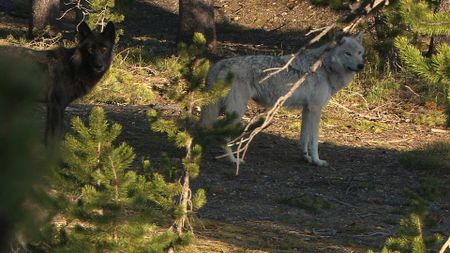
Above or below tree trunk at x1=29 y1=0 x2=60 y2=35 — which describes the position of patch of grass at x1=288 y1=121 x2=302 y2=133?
below

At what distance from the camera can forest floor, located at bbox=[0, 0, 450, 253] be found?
7289 mm

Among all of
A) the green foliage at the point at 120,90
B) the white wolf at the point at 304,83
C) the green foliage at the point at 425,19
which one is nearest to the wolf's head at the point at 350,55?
the white wolf at the point at 304,83

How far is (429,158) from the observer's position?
11328 millimetres

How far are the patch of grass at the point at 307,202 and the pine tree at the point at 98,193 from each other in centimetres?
430

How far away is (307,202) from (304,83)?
2733 millimetres

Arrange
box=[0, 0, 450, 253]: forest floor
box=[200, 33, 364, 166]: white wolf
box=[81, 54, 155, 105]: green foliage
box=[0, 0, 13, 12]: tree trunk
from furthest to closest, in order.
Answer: box=[0, 0, 13, 12]: tree trunk, box=[81, 54, 155, 105]: green foliage, box=[200, 33, 364, 166]: white wolf, box=[0, 0, 450, 253]: forest floor

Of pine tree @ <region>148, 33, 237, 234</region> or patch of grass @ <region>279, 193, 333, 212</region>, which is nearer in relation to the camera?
pine tree @ <region>148, 33, 237, 234</region>

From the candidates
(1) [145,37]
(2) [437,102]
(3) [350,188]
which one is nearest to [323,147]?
(3) [350,188]

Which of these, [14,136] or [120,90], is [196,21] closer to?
[120,90]

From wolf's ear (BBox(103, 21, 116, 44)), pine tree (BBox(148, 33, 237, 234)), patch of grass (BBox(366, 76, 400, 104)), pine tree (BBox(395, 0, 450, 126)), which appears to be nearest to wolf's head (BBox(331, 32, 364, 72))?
patch of grass (BBox(366, 76, 400, 104))

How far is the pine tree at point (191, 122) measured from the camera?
17.7ft

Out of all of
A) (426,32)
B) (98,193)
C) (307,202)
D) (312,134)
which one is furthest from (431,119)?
(98,193)

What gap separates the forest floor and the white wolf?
21.5 inches

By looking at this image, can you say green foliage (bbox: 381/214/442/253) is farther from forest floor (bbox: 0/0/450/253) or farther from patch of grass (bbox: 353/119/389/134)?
patch of grass (bbox: 353/119/389/134)
